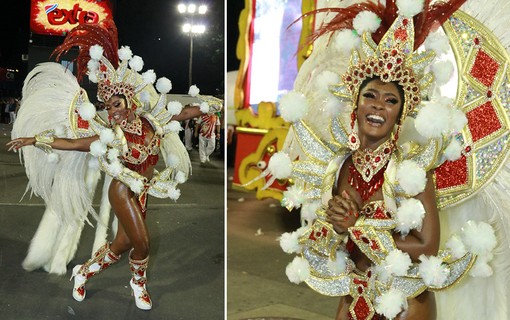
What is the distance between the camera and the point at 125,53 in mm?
2852

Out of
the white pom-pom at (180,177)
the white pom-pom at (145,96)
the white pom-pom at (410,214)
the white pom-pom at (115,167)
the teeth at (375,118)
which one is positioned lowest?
the white pom-pom at (180,177)

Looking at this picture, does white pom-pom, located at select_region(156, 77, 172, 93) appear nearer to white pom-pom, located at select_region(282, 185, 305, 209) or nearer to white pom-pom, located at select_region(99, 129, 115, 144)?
white pom-pom, located at select_region(99, 129, 115, 144)

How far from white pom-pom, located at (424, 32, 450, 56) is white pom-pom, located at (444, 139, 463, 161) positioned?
0.29 metres

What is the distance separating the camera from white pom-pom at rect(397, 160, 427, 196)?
1822 mm

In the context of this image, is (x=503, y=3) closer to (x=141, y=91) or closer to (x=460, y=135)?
(x=460, y=135)

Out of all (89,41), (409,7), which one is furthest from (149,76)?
(409,7)

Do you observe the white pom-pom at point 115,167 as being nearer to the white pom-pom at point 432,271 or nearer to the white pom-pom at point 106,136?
the white pom-pom at point 106,136

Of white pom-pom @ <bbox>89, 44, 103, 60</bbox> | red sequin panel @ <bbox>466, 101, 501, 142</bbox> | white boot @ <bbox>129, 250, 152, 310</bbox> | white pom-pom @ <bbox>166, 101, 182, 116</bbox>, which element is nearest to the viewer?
red sequin panel @ <bbox>466, 101, 501, 142</bbox>

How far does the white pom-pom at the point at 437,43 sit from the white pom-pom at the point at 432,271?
0.65 m

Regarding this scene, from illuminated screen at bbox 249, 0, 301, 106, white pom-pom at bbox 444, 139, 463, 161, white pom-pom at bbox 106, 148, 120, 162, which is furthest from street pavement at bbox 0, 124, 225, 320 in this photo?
illuminated screen at bbox 249, 0, 301, 106

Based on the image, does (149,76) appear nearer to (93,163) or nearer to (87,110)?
(87,110)

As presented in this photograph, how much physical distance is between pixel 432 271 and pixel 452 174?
0.37 metres

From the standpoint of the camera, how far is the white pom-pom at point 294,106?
6.79 ft

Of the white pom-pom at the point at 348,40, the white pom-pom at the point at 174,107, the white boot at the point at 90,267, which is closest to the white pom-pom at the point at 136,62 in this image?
the white pom-pom at the point at 174,107
